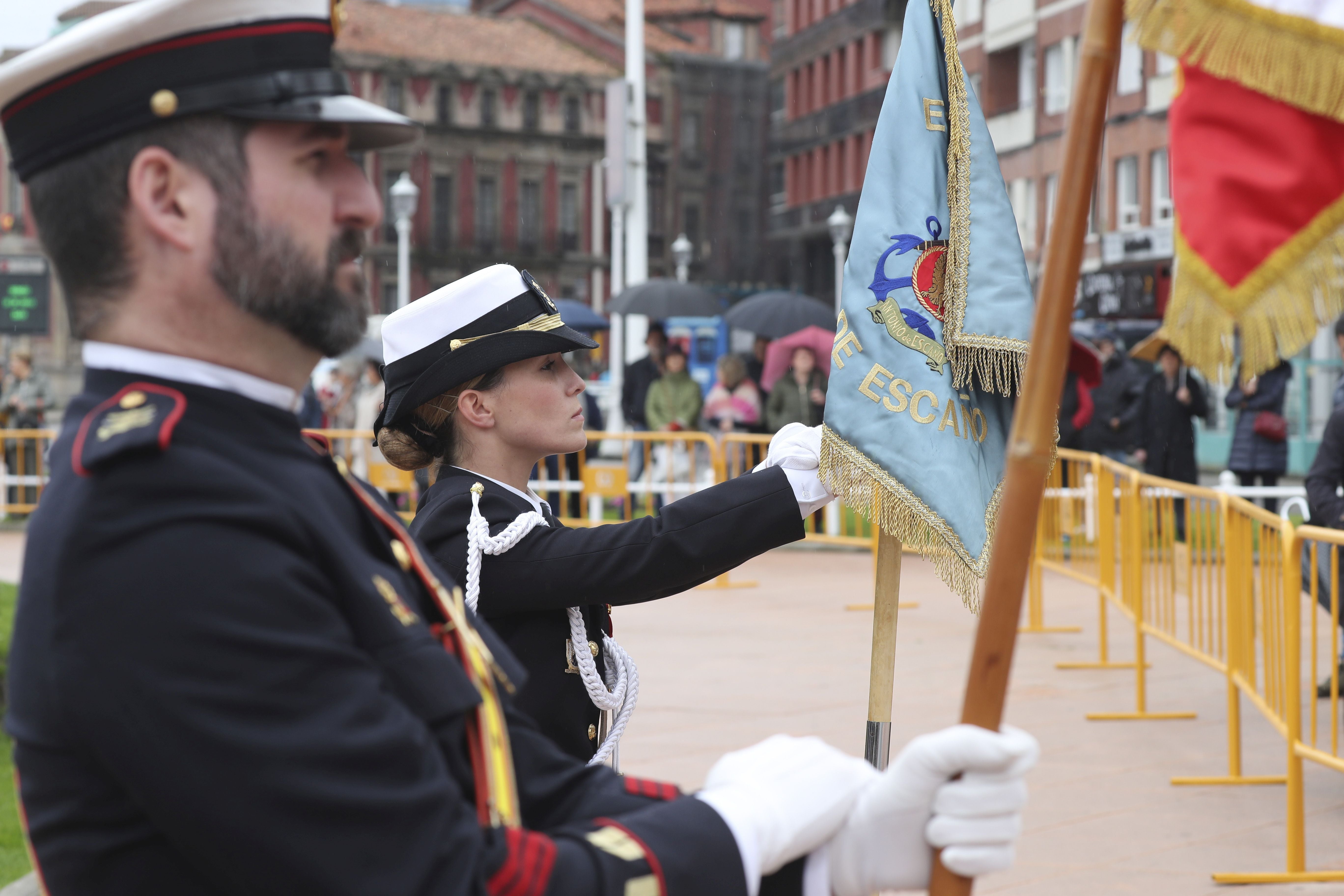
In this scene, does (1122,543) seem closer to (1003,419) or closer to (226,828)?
(1003,419)

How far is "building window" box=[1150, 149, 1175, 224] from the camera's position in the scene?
107 ft

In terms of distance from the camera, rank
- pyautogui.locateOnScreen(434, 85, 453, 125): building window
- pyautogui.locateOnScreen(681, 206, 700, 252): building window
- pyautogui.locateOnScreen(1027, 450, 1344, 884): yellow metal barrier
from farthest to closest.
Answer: pyautogui.locateOnScreen(681, 206, 700, 252): building window < pyautogui.locateOnScreen(434, 85, 453, 125): building window < pyautogui.locateOnScreen(1027, 450, 1344, 884): yellow metal barrier

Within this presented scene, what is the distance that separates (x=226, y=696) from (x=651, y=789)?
705 mm

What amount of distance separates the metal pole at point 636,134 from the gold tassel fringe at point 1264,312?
644 inches

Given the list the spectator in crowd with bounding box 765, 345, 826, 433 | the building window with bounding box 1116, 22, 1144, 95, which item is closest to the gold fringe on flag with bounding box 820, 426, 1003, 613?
the spectator in crowd with bounding box 765, 345, 826, 433

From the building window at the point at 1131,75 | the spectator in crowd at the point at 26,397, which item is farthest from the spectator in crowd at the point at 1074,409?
the building window at the point at 1131,75

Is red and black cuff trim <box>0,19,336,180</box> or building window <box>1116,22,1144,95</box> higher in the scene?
building window <box>1116,22,1144,95</box>

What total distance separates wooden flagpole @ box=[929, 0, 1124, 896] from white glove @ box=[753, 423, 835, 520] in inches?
44.9

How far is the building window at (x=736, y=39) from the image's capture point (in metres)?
68.2

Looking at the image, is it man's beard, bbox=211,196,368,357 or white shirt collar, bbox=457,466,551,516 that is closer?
man's beard, bbox=211,196,368,357

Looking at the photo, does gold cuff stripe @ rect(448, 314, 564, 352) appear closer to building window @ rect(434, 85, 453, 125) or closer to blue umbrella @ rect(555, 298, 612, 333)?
blue umbrella @ rect(555, 298, 612, 333)

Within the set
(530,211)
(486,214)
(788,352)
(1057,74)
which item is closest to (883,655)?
(788,352)

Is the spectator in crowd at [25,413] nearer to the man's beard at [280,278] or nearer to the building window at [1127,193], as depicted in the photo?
the man's beard at [280,278]

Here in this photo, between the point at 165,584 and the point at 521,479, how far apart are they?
1.82 meters
